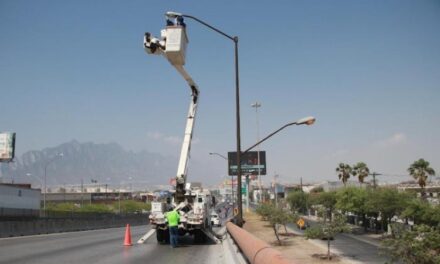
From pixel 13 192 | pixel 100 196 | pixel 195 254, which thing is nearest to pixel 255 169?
pixel 13 192

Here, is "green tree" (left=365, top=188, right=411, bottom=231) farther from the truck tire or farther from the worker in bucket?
the worker in bucket

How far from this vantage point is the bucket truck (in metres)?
20.9

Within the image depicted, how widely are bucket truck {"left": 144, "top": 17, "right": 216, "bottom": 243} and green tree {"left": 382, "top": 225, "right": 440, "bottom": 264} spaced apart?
13075 mm

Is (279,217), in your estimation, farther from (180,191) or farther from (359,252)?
(180,191)

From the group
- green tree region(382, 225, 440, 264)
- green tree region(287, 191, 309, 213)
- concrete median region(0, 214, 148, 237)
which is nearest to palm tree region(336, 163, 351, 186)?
green tree region(287, 191, 309, 213)

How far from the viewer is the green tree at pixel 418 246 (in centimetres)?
856

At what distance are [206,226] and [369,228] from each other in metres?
37.3

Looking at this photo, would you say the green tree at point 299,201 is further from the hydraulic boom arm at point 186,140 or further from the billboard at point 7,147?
the hydraulic boom arm at point 186,140

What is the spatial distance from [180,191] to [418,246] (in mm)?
14341

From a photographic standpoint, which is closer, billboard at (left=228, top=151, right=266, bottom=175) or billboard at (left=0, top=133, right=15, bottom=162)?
billboard at (left=228, top=151, right=266, bottom=175)

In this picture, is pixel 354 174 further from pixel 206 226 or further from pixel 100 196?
pixel 100 196

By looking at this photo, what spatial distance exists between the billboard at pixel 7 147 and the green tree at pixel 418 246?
89.4 meters

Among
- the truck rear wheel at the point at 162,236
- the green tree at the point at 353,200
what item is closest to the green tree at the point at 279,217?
the truck rear wheel at the point at 162,236

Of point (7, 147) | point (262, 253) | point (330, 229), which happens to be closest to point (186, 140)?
point (330, 229)
